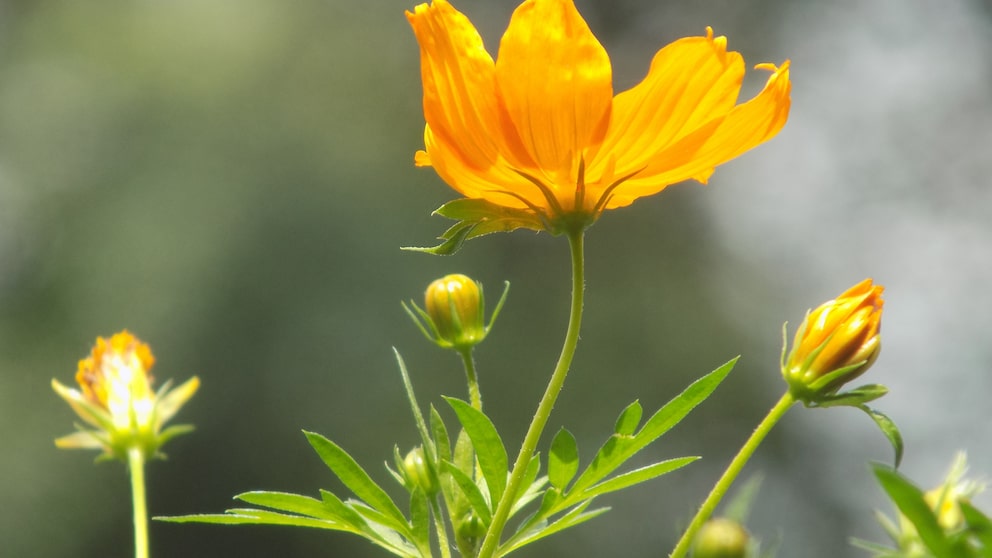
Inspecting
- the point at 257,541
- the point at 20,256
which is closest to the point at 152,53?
the point at 20,256

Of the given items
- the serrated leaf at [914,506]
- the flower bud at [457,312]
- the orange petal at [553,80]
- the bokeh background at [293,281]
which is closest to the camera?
the serrated leaf at [914,506]

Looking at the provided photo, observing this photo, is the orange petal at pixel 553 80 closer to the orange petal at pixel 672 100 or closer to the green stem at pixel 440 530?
the orange petal at pixel 672 100

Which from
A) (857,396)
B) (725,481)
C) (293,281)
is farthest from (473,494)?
(293,281)

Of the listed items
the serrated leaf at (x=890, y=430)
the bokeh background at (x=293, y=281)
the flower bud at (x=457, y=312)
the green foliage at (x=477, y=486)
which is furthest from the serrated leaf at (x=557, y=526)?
the bokeh background at (x=293, y=281)

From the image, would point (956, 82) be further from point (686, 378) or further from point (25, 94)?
point (25, 94)

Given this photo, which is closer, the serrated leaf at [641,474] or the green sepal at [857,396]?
the serrated leaf at [641,474]

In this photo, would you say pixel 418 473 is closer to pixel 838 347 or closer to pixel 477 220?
pixel 477 220
